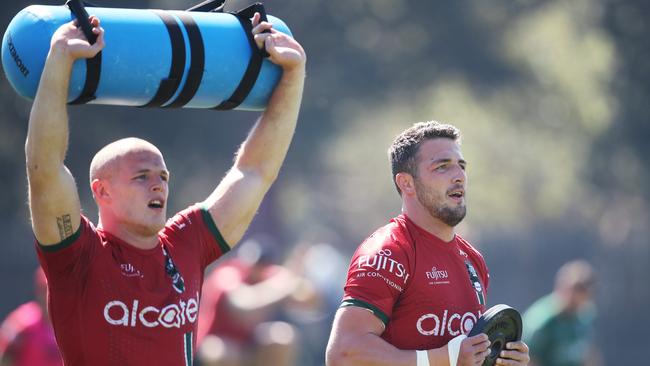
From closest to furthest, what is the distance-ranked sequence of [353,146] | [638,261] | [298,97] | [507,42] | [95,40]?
[95,40] → [298,97] → [638,261] → [507,42] → [353,146]

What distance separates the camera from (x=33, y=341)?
383 inches

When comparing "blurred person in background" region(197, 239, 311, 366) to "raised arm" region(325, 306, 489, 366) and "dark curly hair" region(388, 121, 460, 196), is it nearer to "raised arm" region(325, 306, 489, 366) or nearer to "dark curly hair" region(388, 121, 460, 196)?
"dark curly hair" region(388, 121, 460, 196)

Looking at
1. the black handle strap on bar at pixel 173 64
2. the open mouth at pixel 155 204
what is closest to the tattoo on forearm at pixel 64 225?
the open mouth at pixel 155 204

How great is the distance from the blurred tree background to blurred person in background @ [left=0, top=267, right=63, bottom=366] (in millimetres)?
10255

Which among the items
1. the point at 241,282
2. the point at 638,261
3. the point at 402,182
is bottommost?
the point at 402,182

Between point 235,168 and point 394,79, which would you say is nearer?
point 235,168

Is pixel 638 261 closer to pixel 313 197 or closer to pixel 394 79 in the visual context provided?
pixel 394 79

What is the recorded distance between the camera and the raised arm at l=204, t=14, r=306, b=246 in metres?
5.62

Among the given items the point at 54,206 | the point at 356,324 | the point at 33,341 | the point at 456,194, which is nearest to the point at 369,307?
the point at 356,324

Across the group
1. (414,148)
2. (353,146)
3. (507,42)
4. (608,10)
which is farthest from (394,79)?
(414,148)

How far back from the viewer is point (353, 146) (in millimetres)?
32906

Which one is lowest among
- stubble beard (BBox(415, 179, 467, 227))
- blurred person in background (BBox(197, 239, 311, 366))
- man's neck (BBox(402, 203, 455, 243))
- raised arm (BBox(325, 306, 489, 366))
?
raised arm (BBox(325, 306, 489, 366))

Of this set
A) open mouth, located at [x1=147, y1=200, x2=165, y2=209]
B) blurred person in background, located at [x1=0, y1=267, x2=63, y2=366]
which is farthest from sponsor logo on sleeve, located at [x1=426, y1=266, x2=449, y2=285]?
blurred person in background, located at [x1=0, y1=267, x2=63, y2=366]

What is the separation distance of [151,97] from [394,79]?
19.7 meters
